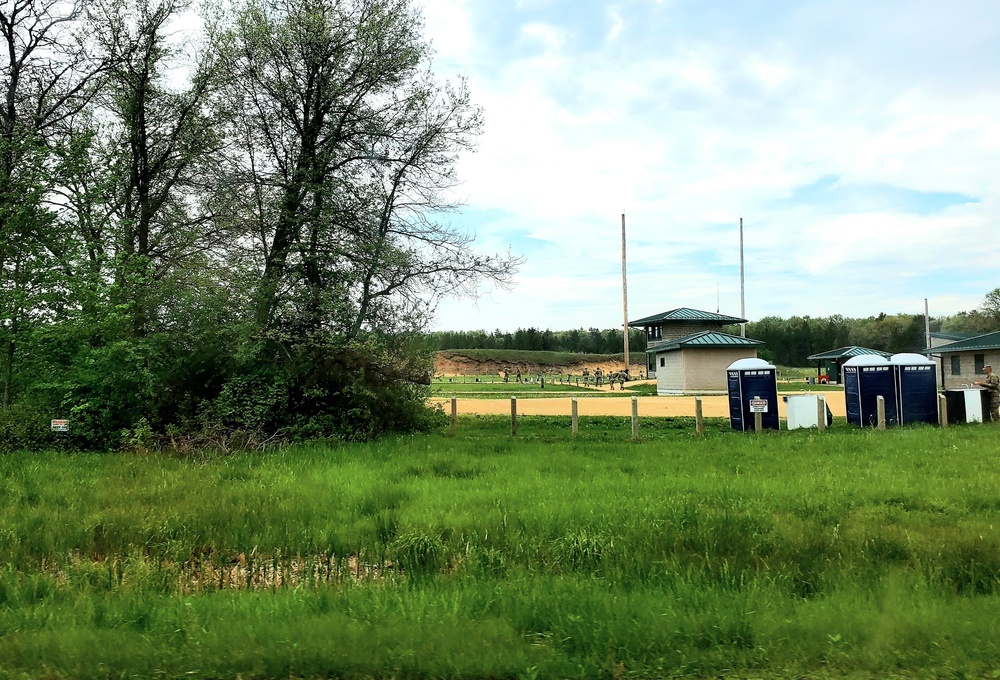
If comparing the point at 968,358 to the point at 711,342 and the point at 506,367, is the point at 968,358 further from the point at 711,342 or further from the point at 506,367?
the point at 506,367

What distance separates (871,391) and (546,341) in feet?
317

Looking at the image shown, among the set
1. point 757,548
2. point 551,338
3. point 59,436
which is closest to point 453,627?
point 757,548

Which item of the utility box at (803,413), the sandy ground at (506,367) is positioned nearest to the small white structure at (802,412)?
the utility box at (803,413)

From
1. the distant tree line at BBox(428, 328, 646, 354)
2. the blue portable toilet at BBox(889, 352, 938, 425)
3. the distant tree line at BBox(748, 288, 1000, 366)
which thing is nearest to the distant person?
the blue portable toilet at BBox(889, 352, 938, 425)

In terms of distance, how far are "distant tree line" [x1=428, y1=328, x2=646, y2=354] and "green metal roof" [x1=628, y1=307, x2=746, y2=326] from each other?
52862 mm

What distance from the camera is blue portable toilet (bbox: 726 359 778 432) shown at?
1697 centimetres

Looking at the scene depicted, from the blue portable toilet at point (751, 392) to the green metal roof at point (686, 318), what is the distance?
3659 centimetres

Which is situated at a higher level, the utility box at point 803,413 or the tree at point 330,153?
the tree at point 330,153

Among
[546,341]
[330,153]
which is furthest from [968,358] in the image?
[546,341]

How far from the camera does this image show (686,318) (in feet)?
176

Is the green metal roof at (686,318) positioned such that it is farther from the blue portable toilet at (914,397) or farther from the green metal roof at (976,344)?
the blue portable toilet at (914,397)

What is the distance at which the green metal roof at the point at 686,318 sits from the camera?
2109 inches

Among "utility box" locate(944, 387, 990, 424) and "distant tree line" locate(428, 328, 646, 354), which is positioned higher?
"distant tree line" locate(428, 328, 646, 354)

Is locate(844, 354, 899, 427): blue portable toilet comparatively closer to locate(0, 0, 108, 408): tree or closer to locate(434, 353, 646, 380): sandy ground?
locate(0, 0, 108, 408): tree
